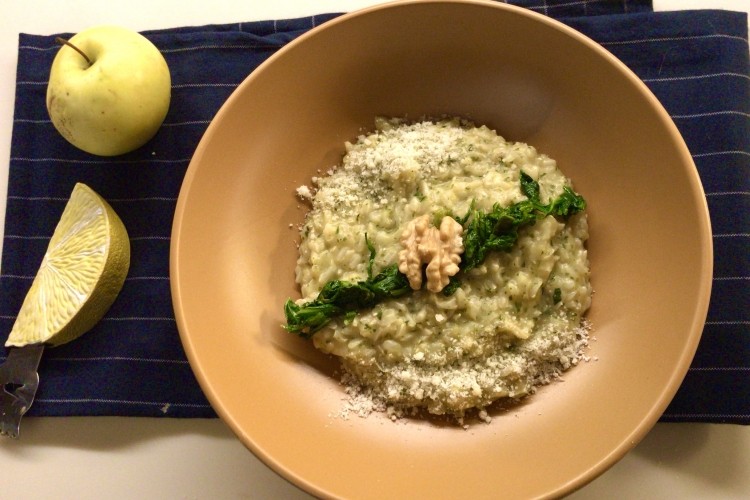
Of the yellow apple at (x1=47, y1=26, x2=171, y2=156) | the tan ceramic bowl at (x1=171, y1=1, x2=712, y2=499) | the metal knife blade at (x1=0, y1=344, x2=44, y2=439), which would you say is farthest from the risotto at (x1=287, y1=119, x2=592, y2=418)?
the metal knife blade at (x1=0, y1=344, x2=44, y2=439)

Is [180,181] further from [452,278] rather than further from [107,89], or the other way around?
[452,278]

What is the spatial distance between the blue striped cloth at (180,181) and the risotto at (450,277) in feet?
1.68

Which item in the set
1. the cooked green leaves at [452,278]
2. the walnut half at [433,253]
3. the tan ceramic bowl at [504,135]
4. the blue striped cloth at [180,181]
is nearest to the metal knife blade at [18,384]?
the blue striped cloth at [180,181]

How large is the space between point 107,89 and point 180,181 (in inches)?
16.2

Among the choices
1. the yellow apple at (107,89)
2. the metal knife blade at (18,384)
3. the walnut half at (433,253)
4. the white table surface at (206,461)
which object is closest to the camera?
the walnut half at (433,253)

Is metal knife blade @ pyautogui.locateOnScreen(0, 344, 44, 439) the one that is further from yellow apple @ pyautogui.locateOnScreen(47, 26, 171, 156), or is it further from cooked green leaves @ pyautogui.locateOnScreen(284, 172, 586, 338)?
cooked green leaves @ pyautogui.locateOnScreen(284, 172, 586, 338)

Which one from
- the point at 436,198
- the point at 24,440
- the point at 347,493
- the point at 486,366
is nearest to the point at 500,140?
the point at 436,198

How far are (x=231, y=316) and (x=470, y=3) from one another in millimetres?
1243

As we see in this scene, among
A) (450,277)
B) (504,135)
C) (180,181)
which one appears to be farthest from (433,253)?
(180,181)

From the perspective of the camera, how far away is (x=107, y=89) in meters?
2.13

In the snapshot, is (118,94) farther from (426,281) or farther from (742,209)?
(742,209)

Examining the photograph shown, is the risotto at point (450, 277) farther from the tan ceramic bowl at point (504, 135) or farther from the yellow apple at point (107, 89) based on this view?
the yellow apple at point (107, 89)

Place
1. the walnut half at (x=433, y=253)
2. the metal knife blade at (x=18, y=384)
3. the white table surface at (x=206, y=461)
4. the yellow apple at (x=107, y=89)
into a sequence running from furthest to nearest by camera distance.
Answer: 1. the metal knife blade at (x=18, y=384)
2. the white table surface at (x=206, y=461)
3. the yellow apple at (x=107, y=89)
4. the walnut half at (x=433, y=253)

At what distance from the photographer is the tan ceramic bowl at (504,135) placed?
1.96m
